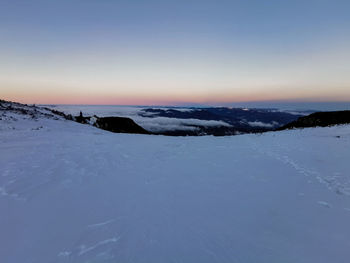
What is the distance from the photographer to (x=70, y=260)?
289 centimetres

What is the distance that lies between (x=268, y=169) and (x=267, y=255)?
17.8 feet

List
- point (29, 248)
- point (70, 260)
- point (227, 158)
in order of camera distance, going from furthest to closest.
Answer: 1. point (227, 158)
2. point (29, 248)
3. point (70, 260)

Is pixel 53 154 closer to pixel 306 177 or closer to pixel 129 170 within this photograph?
pixel 129 170

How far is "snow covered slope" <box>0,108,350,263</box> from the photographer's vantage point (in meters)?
3.12

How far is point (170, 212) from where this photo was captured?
439 cm

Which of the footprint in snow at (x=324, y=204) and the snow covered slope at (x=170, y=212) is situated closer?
the snow covered slope at (x=170, y=212)

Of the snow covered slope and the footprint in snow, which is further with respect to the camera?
the footprint in snow

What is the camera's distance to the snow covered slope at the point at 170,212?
312 cm

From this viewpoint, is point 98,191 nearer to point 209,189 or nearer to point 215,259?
point 209,189

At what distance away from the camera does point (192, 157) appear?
409 inches

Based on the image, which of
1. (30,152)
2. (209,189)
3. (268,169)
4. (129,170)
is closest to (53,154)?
(30,152)

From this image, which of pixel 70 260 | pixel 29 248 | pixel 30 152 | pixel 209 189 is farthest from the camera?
pixel 30 152

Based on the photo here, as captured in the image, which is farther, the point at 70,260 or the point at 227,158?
the point at 227,158

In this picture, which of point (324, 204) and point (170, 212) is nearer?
point (170, 212)
